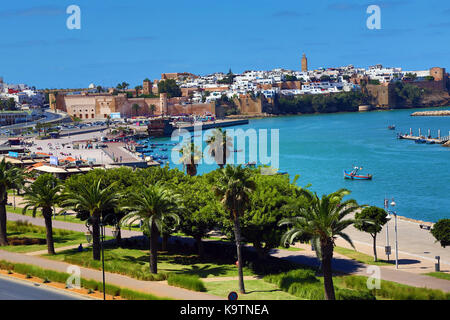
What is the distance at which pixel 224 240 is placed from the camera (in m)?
33.8

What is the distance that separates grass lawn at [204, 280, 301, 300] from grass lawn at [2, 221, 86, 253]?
11144 millimetres

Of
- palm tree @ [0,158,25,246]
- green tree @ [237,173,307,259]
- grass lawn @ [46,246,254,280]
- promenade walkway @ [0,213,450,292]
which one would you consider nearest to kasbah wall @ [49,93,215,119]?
palm tree @ [0,158,25,246]

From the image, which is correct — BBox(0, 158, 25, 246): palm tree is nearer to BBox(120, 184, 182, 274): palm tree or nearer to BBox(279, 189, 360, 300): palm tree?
BBox(120, 184, 182, 274): palm tree

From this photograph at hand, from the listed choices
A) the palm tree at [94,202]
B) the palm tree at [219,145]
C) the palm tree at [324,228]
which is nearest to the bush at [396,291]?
the palm tree at [324,228]

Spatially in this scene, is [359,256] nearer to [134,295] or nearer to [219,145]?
[134,295]

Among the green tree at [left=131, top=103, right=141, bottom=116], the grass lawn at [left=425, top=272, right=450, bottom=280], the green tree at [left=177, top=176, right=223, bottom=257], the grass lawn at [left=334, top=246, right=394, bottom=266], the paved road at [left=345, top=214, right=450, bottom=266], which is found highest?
the green tree at [left=131, top=103, right=141, bottom=116]

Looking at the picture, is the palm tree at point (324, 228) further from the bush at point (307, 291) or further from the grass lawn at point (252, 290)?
the grass lawn at point (252, 290)

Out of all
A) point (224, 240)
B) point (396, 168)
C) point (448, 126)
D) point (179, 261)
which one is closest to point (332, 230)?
point (179, 261)

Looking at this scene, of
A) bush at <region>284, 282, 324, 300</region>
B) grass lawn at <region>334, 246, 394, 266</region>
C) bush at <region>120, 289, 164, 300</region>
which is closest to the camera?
bush at <region>120, 289, 164, 300</region>

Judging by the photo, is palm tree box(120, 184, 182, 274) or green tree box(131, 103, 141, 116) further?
green tree box(131, 103, 141, 116)

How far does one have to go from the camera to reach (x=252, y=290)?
24.0 m

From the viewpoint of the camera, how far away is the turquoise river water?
183ft
